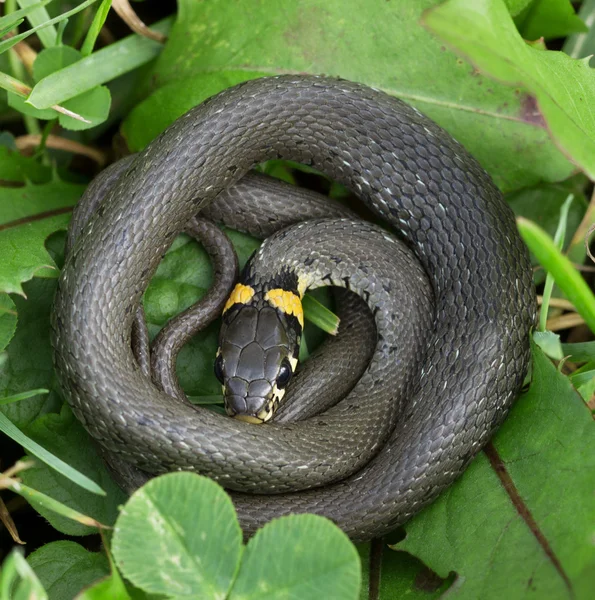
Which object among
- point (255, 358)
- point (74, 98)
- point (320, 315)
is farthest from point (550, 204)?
point (74, 98)

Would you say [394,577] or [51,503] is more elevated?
[51,503]

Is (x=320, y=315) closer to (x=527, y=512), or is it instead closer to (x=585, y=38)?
(x=527, y=512)

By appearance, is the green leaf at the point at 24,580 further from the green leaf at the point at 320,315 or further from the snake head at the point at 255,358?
the green leaf at the point at 320,315

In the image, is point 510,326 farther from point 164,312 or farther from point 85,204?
point 85,204

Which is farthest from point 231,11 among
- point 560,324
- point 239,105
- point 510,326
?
point 560,324

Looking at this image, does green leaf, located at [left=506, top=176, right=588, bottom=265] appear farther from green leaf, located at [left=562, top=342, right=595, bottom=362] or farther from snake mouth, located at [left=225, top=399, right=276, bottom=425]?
snake mouth, located at [left=225, top=399, right=276, bottom=425]

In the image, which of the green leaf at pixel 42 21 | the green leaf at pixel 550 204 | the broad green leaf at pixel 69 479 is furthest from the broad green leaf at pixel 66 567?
the green leaf at pixel 550 204
